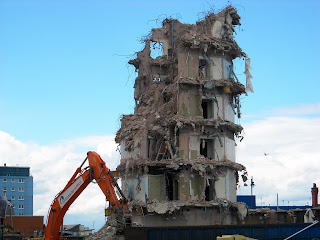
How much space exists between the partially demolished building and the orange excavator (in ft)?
30.6

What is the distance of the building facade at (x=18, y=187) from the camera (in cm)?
12875

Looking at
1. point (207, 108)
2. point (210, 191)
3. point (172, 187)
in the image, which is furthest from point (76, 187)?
point (207, 108)

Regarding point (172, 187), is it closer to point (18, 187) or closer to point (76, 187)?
point (76, 187)

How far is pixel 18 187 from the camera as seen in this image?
13062 cm

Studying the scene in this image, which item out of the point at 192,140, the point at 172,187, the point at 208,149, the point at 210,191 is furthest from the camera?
the point at 208,149

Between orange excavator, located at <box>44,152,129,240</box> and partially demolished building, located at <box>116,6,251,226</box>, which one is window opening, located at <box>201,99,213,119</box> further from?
orange excavator, located at <box>44,152,129,240</box>

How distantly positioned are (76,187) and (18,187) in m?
94.3

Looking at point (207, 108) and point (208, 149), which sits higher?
point (207, 108)

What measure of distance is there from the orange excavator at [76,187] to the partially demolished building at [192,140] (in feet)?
30.6

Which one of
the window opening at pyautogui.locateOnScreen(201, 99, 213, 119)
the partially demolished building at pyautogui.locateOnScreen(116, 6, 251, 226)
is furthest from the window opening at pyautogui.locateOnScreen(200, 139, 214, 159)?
the window opening at pyautogui.locateOnScreen(201, 99, 213, 119)

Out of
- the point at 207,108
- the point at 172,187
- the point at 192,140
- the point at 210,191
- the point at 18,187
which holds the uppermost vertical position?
the point at 207,108

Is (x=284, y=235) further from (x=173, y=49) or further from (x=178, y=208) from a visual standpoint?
(x=173, y=49)

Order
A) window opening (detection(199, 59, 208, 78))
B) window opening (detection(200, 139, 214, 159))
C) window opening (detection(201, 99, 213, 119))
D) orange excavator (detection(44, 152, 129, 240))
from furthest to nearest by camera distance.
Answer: window opening (detection(199, 59, 208, 78))
window opening (detection(201, 99, 213, 119))
window opening (detection(200, 139, 214, 159))
orange excavator (detection(44, 152, 129, 240))

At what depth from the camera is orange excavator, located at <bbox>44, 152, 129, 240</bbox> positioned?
131 feet
